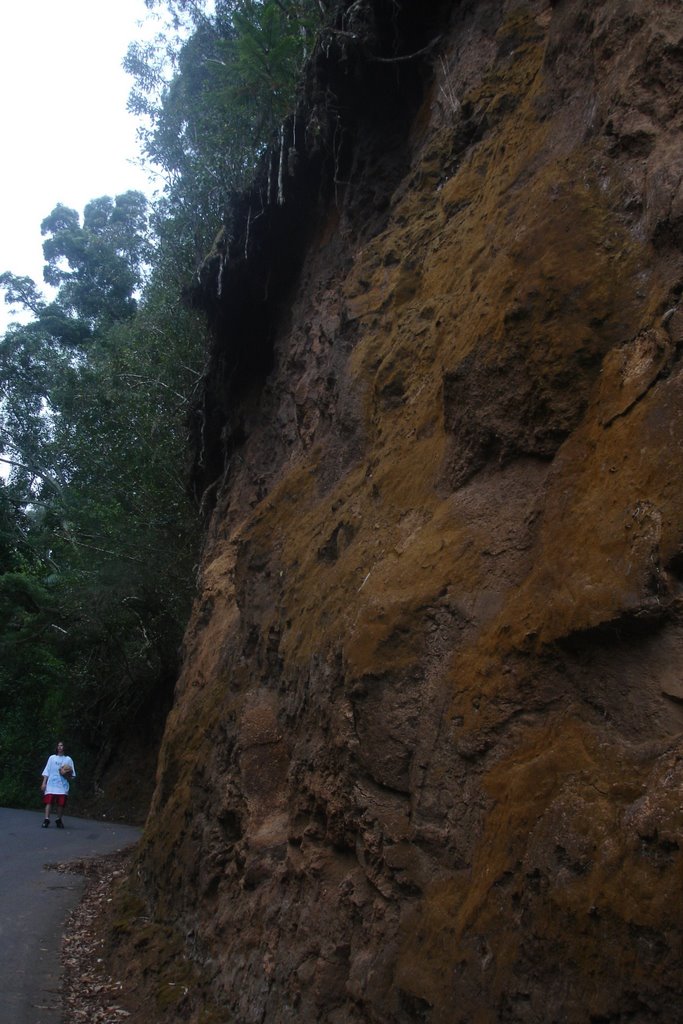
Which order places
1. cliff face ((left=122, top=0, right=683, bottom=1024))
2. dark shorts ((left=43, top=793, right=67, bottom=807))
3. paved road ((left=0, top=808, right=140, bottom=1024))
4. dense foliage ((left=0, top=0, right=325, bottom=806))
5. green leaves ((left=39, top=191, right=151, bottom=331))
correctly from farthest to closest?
green leaves ((left=39, top=191, right=151, bottom=331))
dark shorts ((left=43, top=793, right=67, bottom=807))
dense foliage ((left=0, top=0, right=325, bottom=806))
paved road ((left=0, top=808, right=140, bottom=1024))
cliff face ((left=122, top=0, right=683, bottom=1024))

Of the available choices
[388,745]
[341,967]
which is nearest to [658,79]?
[388,745]

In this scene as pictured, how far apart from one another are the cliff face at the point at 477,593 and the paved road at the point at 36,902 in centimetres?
111

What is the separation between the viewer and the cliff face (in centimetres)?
320

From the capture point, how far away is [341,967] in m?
4.34

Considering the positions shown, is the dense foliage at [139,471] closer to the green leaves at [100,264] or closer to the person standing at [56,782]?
the person standing at [56,782]

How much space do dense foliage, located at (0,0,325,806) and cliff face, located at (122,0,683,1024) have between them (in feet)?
13.5

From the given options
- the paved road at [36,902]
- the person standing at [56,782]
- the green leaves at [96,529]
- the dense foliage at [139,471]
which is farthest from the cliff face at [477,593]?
the person standing at [56,782]

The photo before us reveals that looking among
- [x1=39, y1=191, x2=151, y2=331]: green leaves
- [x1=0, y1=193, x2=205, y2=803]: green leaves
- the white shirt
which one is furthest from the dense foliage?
[x1=39, y1=191, x2=151, y2=331]: green leaves

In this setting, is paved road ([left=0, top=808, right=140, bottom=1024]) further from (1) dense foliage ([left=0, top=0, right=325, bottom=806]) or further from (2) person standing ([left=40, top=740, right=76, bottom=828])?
(1) dense foliage ([left=0, top=0, right=325, bottom=806])

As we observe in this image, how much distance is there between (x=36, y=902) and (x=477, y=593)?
8.25 m

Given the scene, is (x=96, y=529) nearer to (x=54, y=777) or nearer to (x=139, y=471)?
(x=139, y=471)

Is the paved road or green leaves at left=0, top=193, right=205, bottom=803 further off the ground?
green leaves at left=0, top=193, right=205, bottom=803

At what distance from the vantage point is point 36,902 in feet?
33.4

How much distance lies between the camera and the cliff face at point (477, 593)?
3.20 metres
